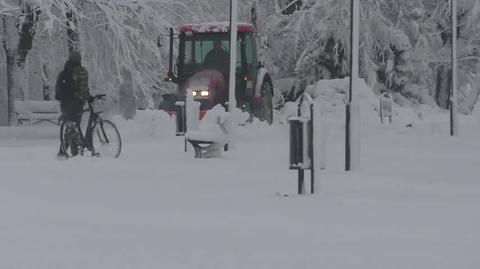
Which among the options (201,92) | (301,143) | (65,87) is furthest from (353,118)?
(201,92)

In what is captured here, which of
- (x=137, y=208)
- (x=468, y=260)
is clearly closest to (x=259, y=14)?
(x=137, y=208)

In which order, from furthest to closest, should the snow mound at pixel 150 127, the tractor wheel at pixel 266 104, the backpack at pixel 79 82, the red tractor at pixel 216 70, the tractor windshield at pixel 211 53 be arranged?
the tractor wheel at pixel 266 104, the tractor windshield at pixel 211 53, the red tractor at pixel 216 70, the snow mound at pixel 150 127, the backpack at pixel 79 82

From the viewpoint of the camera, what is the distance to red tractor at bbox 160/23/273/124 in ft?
72.1

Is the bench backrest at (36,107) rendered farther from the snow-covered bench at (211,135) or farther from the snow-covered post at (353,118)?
the snow-covered post at (353,118)

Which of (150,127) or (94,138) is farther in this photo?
(150,127)

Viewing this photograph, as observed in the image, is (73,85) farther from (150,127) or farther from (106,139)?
(150,127)

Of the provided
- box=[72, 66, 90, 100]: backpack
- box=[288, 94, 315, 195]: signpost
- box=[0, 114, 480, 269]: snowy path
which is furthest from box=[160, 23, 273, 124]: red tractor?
box=[288, 94, 315, 195]: signpost

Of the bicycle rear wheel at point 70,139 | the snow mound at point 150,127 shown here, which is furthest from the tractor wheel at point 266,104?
the bicycle rear wheel at point 70,139

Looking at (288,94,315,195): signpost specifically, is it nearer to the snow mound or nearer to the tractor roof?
the snow mound

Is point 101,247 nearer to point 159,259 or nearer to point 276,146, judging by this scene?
point 159,259

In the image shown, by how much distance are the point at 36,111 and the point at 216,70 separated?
707 cm

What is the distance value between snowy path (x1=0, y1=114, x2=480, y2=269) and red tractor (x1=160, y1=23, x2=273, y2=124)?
28.7ft

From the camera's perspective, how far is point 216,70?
22500 millimetres

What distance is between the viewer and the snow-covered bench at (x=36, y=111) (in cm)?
2611
